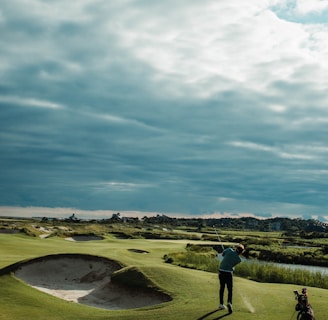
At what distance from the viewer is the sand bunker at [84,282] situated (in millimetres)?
22672

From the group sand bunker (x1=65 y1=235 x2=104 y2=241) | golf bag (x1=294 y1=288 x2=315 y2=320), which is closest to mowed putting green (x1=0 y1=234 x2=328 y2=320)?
golf bag (x1=294 y1=288 x2=315 y2=320)

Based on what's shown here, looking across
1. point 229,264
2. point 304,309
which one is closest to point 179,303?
point 229,264

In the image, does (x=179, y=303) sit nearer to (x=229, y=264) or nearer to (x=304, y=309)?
(x=229, y=264)

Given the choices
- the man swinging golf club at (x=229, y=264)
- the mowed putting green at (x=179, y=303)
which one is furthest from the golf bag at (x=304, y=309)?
the man swinging golf club at (x=229, y=264)

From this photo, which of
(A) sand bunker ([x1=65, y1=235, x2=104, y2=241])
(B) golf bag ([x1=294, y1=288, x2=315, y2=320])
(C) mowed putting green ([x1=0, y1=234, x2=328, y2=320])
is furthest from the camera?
(A) sand bunker ([x1=65, y1=235, x2=104, y2=241])

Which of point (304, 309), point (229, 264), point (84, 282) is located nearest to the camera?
point (304, 309)

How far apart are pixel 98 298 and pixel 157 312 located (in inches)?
288

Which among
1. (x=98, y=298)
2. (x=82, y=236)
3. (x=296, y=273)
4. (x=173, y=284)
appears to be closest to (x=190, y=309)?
(x=173, y=284)

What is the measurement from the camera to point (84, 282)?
2869cm

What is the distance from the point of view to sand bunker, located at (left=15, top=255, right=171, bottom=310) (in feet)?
74.4

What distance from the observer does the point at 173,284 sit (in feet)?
73.9

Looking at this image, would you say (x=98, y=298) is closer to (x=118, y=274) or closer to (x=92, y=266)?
(x=118, y=274)

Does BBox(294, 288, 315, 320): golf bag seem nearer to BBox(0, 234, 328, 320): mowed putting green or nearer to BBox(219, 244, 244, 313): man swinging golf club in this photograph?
BBox(0, 234, 328, 320): mowed putting green

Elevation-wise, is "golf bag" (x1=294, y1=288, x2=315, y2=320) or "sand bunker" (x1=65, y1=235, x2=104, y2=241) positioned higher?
"golf bag" (x1=294, y1=288, x2=315, y2=320)
